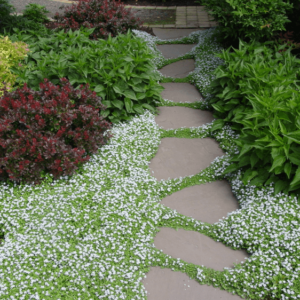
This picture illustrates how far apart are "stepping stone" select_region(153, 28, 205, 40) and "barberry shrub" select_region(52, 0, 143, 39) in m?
1.62

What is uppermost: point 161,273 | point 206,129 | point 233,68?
point 233,68

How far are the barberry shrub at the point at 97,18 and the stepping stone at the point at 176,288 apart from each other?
5770mm

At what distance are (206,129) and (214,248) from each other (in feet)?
7.61

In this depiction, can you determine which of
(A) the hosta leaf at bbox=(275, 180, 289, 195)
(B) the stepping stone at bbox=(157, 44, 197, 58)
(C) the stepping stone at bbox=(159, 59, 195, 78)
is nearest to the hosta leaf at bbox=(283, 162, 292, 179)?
(A) the hosta leaf at bbox=(275, 180, 289, 195)

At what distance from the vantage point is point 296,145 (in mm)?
3826

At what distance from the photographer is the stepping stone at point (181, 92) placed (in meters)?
6.27

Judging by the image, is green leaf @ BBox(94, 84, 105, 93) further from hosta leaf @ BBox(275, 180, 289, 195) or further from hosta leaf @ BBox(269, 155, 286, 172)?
hosta leaf @ BBox(275, 180, 289, 195)

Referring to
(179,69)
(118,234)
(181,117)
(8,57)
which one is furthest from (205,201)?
(179,69)

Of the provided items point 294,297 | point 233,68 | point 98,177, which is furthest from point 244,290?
point 233,68

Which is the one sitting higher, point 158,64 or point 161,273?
point 158,64

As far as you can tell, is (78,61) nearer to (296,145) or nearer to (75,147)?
(75,147)

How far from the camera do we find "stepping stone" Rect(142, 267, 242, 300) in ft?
9.86

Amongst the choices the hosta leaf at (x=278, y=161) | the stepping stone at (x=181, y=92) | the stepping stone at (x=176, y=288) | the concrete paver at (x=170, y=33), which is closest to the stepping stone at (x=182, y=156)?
the hosta leaf at (x=278, y=161)

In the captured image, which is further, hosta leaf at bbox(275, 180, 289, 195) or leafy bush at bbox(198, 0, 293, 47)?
leafy bush at bbox(198, 0, 293, 47)
